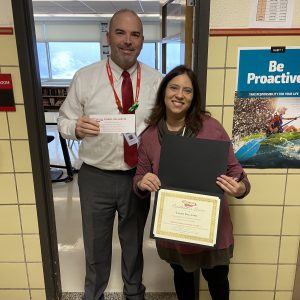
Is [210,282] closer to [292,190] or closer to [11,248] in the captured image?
[292,190]

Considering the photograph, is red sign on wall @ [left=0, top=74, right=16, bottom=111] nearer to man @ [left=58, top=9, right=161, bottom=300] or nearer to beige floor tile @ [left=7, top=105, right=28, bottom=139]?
beige floor tile @ [left=7, top=105, right=28, bottom=139]

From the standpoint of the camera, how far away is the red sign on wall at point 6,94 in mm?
1521

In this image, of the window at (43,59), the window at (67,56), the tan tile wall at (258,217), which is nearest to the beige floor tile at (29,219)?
the tan tile wall at (258,217)

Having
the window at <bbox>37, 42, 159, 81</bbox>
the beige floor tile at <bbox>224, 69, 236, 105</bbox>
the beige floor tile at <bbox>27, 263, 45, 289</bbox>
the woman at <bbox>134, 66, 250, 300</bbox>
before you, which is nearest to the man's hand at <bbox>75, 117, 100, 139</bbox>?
the woman at <bbox>134, 66, 250, 300</bbox>

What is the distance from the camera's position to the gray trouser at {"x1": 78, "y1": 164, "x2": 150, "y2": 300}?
5.24 feet

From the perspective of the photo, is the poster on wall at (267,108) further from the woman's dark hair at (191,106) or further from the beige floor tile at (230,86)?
the woman's dark hair at (191,106)

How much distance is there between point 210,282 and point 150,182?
0.61 meters

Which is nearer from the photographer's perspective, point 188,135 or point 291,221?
point 188,135

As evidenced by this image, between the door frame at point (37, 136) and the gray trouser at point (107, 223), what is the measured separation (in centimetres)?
21

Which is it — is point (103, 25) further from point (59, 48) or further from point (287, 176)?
point (287, 176)

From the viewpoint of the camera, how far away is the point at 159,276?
220 centimetres

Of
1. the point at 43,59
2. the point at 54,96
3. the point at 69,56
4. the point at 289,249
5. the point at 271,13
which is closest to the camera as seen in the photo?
the point at 271,13

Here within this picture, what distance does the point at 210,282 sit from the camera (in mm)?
1487

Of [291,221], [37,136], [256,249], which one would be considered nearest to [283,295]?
[256,249]
